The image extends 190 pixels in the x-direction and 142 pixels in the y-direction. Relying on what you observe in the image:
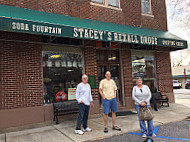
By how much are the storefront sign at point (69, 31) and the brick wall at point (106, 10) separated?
1.90m

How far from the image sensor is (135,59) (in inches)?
379

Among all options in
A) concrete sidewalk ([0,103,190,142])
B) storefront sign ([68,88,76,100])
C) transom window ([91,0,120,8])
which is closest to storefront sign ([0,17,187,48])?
storefront sign ([68,88,76,100])

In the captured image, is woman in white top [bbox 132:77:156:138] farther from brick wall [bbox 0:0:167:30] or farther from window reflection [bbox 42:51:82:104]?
brick wall [bbox 0:0:167:30]

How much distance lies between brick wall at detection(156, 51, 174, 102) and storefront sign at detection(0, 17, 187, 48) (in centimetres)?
224

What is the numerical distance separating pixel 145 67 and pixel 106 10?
389 centimetres

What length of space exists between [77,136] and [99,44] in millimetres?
4742

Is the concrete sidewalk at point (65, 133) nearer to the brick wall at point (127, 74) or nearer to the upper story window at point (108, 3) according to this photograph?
the brick wall at point (127, 74)

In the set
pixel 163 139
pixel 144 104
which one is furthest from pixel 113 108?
pixel 163 139

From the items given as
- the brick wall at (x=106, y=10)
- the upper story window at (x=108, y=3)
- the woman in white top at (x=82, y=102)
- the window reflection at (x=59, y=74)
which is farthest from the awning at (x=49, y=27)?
the woman in white top at (x=82, y=102)

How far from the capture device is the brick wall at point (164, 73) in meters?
10.1

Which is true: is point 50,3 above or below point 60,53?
above

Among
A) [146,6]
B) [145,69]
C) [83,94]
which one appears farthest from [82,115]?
[146,6]

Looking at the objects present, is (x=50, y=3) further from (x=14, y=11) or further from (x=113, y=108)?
(x=113, y=108)

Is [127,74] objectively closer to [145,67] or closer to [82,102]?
[145,67]
